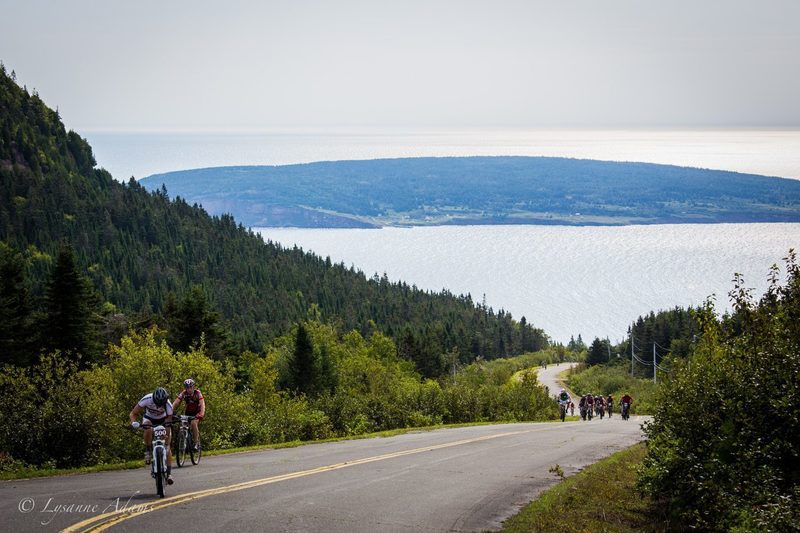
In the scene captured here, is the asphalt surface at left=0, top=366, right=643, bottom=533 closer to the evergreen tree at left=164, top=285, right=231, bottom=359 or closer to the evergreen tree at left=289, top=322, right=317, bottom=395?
the evergreen tree at left=164, top=285, right=231, bottom=359

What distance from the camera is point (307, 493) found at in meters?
15.5

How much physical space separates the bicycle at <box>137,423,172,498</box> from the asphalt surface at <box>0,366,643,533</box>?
269 millimetres

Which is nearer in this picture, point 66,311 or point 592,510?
point 592,510

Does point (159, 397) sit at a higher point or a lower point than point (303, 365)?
higher

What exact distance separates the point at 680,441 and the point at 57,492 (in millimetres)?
11215

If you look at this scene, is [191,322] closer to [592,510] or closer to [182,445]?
[182,445]

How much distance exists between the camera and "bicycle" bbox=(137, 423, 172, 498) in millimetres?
14594

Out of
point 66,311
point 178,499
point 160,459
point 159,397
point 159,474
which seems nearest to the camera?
point 178,499

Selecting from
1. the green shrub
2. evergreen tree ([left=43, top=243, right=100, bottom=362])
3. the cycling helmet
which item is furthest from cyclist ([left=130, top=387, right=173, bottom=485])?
evergreen tree ([left=43, top=243, right=100, bottom=362])

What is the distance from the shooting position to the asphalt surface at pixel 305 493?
1295 cm

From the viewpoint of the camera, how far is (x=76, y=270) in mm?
58938

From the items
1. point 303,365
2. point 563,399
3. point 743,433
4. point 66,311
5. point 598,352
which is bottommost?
point 598,352

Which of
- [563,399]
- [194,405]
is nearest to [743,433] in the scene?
[194,405]

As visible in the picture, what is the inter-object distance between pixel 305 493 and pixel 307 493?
4 centimetres
